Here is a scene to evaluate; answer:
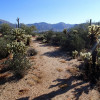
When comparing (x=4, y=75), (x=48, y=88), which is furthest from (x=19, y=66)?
(x=48, y=88)

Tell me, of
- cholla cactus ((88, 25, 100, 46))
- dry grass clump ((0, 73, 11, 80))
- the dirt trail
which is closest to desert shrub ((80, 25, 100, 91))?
cholla cactus ((88, 25, 100, 46))

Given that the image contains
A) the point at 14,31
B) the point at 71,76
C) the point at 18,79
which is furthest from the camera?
the point at 14,31

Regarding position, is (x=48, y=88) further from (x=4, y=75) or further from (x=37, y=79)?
(x=4, y=75)

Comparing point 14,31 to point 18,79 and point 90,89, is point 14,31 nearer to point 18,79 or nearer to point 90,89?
point 18,79

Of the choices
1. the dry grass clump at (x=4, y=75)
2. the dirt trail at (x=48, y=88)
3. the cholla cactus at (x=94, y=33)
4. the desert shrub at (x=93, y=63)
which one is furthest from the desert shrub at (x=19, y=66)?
the cholla cactus at (x=94, y=33)

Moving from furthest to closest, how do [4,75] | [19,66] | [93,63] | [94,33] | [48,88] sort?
1. [94,33]
2. [93,63]
3. [4,75]
4. [19,66]
5. [48,88]

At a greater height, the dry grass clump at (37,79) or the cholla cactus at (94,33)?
the cholla cactus at (94,33)

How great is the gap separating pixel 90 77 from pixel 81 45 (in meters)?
5.42

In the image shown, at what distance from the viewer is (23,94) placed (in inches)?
177

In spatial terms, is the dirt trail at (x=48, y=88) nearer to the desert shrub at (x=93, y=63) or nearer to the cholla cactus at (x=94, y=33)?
the desert shrub at (x=93, y=63)

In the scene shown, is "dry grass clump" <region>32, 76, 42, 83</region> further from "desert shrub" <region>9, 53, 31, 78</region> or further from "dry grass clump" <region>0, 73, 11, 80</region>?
"dry grass clump" <region>0, 73, 11, 80</region>

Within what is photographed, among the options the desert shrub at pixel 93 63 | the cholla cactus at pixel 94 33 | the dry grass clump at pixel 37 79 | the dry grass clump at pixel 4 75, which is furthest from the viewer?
the cholla cactus at pixel 94 33

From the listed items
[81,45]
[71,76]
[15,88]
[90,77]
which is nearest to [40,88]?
[15,88]

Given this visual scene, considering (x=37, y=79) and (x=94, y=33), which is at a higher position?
(x=94, y=33)
